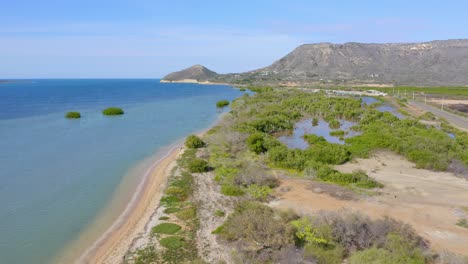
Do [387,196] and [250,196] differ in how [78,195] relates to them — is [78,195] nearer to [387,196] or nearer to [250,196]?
[250,196]

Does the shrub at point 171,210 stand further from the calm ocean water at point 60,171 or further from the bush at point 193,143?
the bush at point 193,143

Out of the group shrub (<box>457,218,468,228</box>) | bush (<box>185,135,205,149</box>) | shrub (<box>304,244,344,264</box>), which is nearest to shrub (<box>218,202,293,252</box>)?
shrub (<box>304,244,344,264</box>)

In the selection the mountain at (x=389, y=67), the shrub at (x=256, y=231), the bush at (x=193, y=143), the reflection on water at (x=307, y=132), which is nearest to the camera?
the shrub at (x=256, y=231)

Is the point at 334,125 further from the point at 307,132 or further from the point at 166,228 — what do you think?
the point at 166,228

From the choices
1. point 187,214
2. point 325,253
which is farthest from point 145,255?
point 325,253

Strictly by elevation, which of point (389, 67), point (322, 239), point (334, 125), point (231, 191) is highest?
point (389, 67)

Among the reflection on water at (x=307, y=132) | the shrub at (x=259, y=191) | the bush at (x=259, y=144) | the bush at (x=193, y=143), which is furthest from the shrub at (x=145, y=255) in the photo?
the reflection on water at (x=307, y=132)
